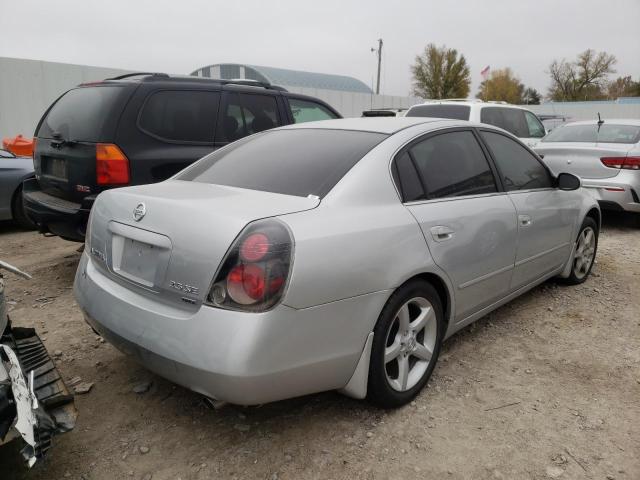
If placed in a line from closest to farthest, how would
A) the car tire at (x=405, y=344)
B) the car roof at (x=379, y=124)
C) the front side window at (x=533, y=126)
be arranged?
the car tire at (x=405, y=344) → the car roof at (x=379, y=124) → the front side window at (x=533, y=126)

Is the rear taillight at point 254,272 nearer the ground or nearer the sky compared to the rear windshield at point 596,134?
nearer the ground

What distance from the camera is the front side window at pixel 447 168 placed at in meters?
2.68

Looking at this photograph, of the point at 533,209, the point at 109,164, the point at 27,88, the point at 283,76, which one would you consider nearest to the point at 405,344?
the point at 533,209

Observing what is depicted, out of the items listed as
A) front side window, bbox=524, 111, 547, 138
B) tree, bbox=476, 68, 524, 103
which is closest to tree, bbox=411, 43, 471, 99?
tree, bbox=476, 68, 524, 103

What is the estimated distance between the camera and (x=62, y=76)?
11.4 metres

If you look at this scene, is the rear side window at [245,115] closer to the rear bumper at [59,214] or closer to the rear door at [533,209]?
the rear bumper at [59,214]

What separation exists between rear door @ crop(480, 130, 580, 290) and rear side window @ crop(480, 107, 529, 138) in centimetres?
438

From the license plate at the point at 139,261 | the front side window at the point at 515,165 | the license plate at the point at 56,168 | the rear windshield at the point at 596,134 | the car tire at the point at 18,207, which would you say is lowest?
the car tire at the point at 18,207

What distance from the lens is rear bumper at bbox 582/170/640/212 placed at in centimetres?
650

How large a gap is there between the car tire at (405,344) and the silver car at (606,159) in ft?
16.4

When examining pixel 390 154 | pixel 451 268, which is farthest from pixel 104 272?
pixel 451 268

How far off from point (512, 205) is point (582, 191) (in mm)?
1532

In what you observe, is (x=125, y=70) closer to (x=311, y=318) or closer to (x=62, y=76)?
(x=62, y=76)

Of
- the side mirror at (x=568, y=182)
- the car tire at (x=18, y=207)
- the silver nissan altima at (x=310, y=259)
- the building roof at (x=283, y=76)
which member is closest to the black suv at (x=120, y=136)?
the silver nissan altima at (x=310, y=259)
